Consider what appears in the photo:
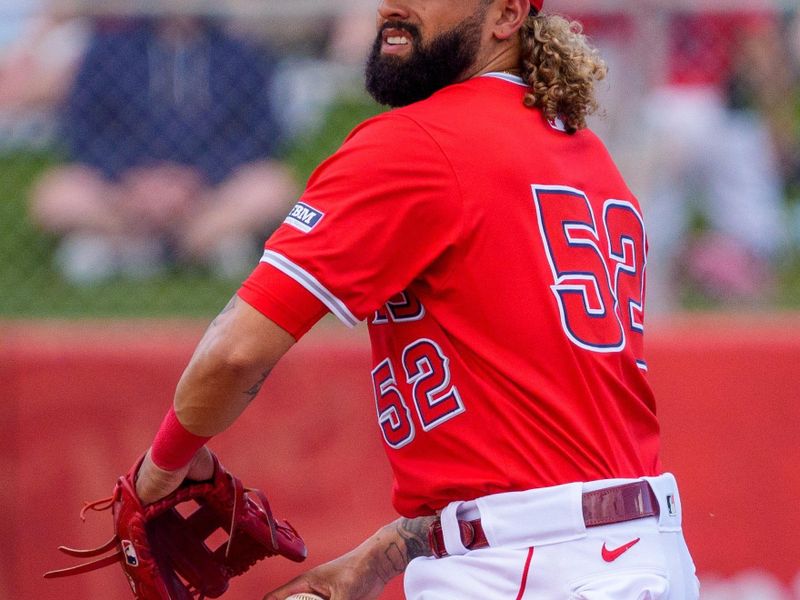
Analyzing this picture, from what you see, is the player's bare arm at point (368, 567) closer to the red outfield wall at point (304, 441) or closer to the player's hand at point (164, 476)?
the player's hand at point (164, 476)

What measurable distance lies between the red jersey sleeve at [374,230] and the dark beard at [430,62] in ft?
1.12

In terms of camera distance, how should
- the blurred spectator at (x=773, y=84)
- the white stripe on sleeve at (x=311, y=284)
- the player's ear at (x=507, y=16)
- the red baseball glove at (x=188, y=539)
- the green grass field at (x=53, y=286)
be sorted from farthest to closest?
the blurred spectator at (x=773, y=84), the green grass field at (x=53, y=286), the player's ear at (x=507, y=16), the red baseball glove at (x=188, y=539), the white stripe on sleeve at (x=311, y=284)

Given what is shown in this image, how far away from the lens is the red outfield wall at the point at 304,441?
5656 millimetres

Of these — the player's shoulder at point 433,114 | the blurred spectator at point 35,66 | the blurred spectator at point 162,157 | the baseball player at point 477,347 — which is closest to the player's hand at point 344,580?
the baseball player at point 477,347

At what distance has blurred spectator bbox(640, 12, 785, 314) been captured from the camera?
6824 millimetres

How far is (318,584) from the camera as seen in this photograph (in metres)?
3.38

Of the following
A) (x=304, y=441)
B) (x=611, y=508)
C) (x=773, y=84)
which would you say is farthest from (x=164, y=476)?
(x=773, y=84)

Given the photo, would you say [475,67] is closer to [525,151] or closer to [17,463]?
[525,151]

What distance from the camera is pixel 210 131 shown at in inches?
267

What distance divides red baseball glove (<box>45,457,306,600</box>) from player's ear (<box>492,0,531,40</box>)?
119 centimetres

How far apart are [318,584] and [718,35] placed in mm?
4375

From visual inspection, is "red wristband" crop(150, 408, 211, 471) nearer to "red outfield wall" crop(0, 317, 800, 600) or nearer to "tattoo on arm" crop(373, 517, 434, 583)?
"tattoo on arm" crop(373, 517, 434, 583)

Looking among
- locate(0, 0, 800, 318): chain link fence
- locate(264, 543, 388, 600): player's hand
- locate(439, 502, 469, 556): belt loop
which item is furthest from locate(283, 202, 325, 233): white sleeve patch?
locate(0, 0, 800, 318): chain link fence

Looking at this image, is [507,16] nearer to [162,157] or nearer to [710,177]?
[162,157]
